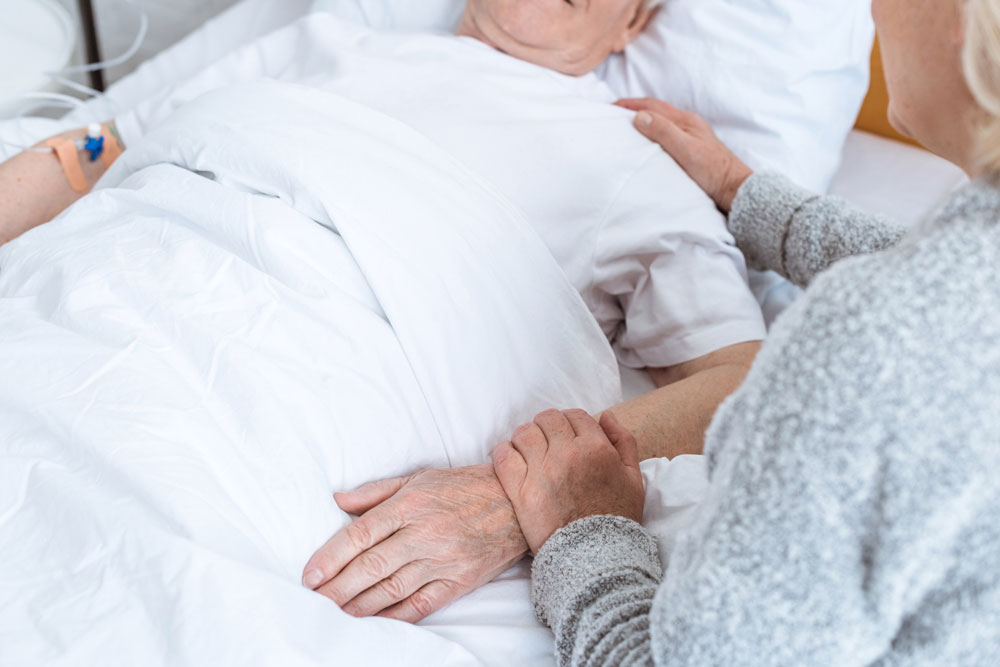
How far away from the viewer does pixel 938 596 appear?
521 millimetres

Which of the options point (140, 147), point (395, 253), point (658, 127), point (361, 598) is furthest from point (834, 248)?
point (140, 147)

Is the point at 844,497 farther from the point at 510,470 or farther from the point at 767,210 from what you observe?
the point at 767,210

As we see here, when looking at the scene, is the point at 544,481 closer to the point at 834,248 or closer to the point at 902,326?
the point at 902,326

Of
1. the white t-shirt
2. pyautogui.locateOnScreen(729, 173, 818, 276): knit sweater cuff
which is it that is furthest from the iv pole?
pyautogui.locateOnScreen(729, 173, 818, 276): knit sweater cuff

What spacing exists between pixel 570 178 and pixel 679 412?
36cm

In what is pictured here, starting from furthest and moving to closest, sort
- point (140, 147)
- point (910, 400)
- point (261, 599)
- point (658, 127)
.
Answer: point (658, 127)
point (140, 147)
point (261, 599)
point (910, 400)

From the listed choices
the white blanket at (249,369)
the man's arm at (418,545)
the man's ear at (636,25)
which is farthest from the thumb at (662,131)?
the man's arm at (418,545)

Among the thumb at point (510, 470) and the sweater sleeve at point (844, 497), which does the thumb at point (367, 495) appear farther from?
the sweater sleeve at point (844, 497)

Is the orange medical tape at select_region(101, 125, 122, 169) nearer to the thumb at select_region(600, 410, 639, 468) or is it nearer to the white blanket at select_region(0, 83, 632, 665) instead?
the white blanket at select_region(0, 83, 632, 665)

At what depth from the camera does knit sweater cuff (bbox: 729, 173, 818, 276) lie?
117cm

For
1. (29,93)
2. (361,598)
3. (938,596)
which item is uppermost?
(29,93)

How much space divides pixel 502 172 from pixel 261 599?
2.26ft

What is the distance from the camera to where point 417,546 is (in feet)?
2.57

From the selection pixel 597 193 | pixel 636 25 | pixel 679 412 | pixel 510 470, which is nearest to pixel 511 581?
pixel 510 470
